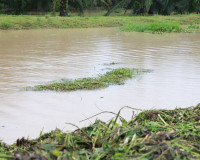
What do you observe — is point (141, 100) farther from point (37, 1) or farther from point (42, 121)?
point (37, 1)

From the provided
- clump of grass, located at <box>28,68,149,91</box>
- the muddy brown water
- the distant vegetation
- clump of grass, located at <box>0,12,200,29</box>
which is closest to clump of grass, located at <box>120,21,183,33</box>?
the distant vegetation

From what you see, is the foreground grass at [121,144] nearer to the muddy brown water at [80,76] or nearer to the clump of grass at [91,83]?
the muddy brown water at [80,76]

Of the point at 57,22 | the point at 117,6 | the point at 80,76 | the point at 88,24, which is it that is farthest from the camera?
the point at 117,6

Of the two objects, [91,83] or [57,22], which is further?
[57,22]

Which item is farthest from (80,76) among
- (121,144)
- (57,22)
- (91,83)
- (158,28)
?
(57,22)

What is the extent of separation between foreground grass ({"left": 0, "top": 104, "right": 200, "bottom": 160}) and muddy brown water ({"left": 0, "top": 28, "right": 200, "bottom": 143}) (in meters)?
1.38

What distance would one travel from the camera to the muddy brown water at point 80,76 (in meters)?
4.26

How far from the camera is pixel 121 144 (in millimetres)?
2107

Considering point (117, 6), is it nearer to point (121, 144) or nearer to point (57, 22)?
point (57, 22)

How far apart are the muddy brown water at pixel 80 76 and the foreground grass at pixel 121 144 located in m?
1.38

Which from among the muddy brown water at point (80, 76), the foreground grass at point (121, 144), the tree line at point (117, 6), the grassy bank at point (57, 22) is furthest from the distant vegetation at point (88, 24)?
the foreground grass at point (121, 144)

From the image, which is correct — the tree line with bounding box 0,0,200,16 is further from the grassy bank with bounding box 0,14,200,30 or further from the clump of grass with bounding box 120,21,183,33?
the clump of grass with bounding box 120,21,183,33

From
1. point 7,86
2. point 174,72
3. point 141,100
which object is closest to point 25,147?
point 141,100

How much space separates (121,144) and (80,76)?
457 cm
